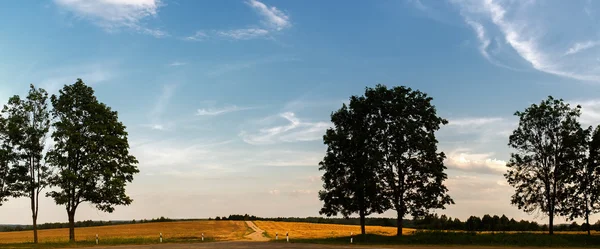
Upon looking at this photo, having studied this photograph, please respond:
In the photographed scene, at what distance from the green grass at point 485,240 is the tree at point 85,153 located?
80.0 ft

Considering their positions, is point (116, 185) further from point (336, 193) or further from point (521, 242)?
point (521, 242)

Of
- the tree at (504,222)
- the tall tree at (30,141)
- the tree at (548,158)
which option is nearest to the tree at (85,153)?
the tall tree at (30,141)

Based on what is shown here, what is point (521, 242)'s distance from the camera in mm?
43656

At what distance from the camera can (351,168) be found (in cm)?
5281

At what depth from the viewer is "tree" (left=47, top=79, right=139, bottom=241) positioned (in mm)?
50062

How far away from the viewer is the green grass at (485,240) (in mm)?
43562

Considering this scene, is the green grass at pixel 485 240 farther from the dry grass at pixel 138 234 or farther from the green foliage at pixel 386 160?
the dry grass at pixel 138 234

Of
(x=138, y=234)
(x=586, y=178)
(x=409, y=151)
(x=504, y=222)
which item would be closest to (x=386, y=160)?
(x=409, y=151)

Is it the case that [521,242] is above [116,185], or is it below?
below

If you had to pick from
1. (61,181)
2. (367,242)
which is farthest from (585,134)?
(61,181)

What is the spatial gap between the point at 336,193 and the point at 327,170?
3027 mm

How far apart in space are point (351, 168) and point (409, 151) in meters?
6.65

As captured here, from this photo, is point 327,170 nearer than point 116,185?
No

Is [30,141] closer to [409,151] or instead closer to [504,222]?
[409,151]
